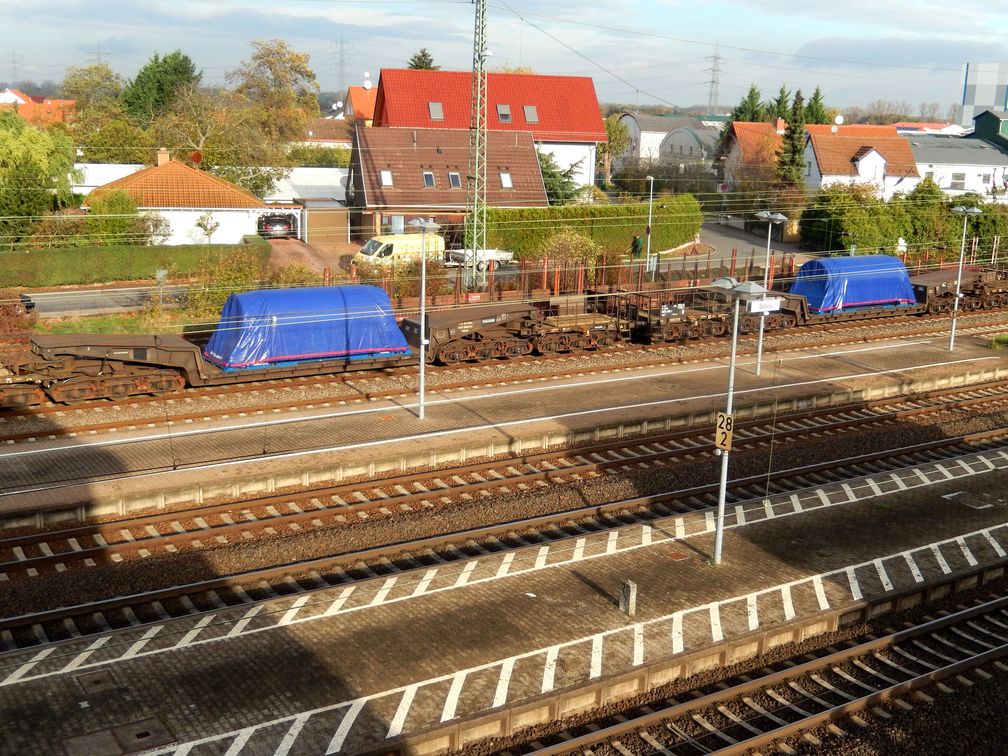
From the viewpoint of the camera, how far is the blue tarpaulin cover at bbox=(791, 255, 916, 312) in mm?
38250

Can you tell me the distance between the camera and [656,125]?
339ft

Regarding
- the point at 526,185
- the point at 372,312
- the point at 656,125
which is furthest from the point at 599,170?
the point at 372,312

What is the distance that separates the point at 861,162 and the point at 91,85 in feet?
228

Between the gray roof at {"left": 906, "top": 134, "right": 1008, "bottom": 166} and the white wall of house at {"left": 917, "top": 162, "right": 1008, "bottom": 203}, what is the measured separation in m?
0.32

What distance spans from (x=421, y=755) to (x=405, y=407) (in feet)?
48.7

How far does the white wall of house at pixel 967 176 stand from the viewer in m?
74.4

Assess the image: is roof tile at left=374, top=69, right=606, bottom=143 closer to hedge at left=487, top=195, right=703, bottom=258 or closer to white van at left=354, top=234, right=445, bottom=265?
hedge at left=487, top=195, right=703, bottom=258

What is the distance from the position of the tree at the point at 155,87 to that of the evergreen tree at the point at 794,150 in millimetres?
54050

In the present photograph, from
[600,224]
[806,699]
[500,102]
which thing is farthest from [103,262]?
[806,699]

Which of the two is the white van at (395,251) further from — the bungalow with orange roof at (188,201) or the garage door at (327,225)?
the garage door at (327,225)

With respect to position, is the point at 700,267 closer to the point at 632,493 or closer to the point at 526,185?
the point at 526,185

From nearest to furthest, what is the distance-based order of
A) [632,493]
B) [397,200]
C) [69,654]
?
[69,654], [632,493], [397,200]

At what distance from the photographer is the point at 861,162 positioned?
228 ft

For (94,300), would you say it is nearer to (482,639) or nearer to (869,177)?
(482,639)
